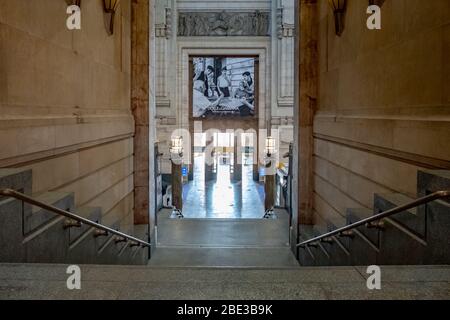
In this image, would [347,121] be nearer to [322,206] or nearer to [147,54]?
[322,206]

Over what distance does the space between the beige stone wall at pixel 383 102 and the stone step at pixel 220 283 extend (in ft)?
5.38

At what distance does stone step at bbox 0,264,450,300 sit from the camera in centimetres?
285

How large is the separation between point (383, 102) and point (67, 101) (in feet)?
12.6

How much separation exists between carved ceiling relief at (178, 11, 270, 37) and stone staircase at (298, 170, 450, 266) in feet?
64.5

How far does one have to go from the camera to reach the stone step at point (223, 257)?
9.42 m

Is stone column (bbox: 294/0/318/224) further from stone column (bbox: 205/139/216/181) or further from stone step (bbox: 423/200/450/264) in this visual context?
stone column (bbox: 205/139/216/181)

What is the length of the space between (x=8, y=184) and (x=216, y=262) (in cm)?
615

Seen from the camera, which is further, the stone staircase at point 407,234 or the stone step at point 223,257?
the stone step at point 223,257

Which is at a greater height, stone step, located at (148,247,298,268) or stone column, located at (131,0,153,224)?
stone column, located at (131,0,153,224)

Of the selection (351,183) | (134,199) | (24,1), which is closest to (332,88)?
(351,183)

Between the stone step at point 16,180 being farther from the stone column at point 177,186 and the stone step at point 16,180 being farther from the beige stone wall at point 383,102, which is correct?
the stone column at point 177,186

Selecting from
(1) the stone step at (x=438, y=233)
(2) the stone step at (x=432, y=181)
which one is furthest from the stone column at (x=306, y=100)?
(1) the stone step at (x=438, y=233)

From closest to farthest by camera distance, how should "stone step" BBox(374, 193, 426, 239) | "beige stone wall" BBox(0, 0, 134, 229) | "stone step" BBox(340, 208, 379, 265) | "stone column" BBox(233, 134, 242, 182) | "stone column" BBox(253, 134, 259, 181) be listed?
1. "stone step" BBox(374, 193, 426, 239)
2. "beige stone wall" BBox(0, 0, 134, 229)
3. "stone step" BBox(340, 208, 379, 265)
4. "stone column" BBox(253, 134, 259, 181)
5. "stone column" BBox(233, 134, 242, 182)

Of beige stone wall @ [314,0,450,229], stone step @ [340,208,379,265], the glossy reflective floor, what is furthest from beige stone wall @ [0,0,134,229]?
the glossy reflective floor
